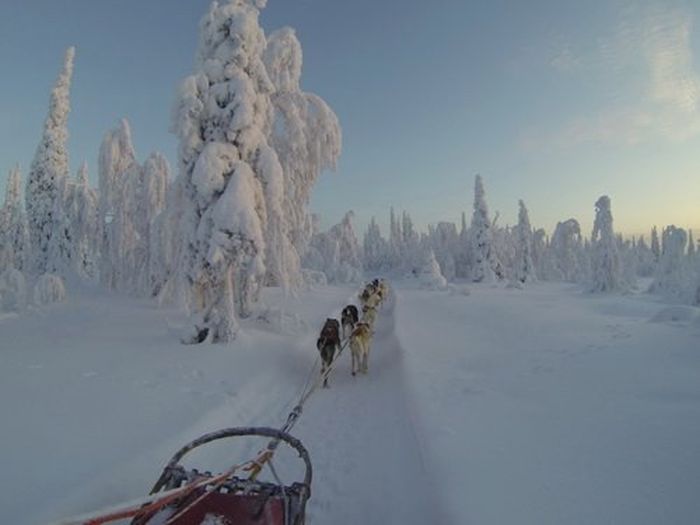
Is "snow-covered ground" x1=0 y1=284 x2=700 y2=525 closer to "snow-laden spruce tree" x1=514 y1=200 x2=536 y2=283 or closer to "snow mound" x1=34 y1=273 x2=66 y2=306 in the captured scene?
"snow mound" x1=34 y1=273 x2=66 y2=306

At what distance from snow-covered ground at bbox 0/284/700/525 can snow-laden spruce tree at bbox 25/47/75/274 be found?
18618mm

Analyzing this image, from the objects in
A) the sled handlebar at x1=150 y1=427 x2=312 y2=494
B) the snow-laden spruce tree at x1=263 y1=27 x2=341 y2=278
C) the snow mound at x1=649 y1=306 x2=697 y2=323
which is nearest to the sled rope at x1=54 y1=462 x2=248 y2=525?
the sled handlebar at x1=150 y1=427 x2=312 y2=494

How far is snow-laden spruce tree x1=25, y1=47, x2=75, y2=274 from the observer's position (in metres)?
27.4

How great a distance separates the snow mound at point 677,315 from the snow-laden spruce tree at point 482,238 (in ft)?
124

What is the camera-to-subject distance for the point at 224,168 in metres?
11.3

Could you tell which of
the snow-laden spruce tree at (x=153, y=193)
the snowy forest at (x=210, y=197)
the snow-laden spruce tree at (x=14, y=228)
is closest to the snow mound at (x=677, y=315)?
the snowy forest at (x=210, y=197)

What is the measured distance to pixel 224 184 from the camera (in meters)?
11.4

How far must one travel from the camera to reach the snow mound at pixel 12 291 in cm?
1759

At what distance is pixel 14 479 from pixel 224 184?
8429 mm

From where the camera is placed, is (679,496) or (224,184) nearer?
(679,496)

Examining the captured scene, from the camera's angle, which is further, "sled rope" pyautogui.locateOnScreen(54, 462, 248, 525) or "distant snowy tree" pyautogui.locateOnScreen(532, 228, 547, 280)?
"distant snowy tree" pyautogui.locateOnScreen(532, 228, 547, 280)

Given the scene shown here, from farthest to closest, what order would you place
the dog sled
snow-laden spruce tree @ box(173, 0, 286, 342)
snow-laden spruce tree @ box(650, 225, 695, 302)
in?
snow-laden spruce tree @ box(650, 225, 695, 302), snow-laden spruce tree @ box(173, 0, 286, 342), the dog sled

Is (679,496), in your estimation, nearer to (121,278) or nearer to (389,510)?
(389,510)

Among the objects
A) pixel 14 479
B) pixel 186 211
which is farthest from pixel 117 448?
pixel 186 211
